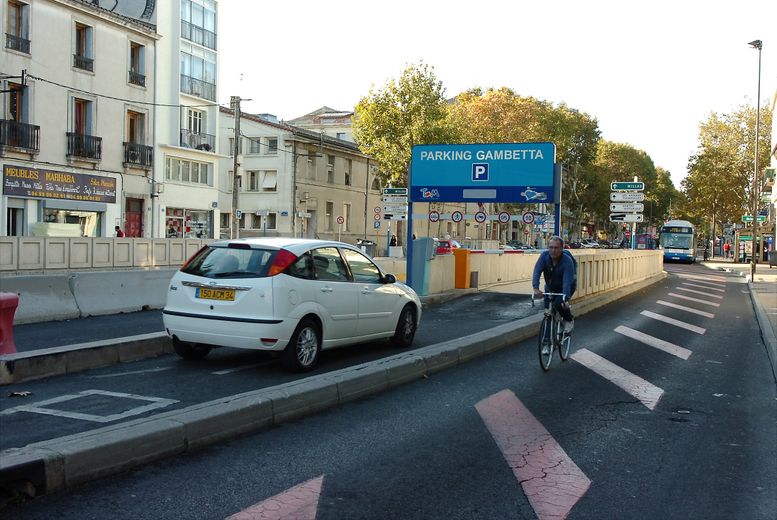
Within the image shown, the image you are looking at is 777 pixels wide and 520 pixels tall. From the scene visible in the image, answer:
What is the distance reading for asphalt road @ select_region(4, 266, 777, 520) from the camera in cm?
442

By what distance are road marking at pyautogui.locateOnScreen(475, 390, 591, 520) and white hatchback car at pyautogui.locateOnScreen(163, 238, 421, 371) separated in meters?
2.27

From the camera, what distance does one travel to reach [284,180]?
51.4 m

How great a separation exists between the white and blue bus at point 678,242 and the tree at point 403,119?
20.6 meters

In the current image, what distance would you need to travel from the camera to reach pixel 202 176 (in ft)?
144

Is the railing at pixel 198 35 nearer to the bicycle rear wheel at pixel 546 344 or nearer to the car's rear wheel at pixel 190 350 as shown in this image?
the car's rear wheel at pixel 190 350

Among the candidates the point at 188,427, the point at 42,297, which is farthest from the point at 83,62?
the point at 188,427

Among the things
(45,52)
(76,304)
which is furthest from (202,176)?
(76,304)

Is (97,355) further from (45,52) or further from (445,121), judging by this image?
(445,121)

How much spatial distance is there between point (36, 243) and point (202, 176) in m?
24.1

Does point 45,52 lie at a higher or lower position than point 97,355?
higher

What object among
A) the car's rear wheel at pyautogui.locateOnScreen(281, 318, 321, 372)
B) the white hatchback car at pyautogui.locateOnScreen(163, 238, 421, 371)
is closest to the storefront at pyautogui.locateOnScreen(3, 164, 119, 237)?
the white hatchback car at pyautogui.locateOnScreen(163, 238, 421, 371)

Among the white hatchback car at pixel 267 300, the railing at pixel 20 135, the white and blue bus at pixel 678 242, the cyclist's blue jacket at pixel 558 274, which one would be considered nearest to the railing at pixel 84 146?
the railing at pixel 20 135

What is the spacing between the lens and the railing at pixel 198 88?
42625mm

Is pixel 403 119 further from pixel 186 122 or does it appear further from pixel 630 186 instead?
pixel 630 186
